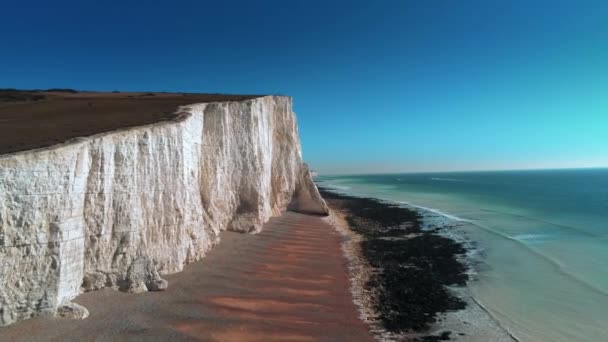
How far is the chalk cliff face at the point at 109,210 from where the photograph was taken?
27.7ft

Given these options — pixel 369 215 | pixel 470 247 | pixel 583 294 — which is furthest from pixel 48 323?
pixel 369 215

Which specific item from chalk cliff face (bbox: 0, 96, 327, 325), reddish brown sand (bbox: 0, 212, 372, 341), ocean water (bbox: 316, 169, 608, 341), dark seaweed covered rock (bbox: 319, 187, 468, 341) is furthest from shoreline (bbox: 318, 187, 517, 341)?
chalk cliff face (bbox: 0, 96, 327, 325)

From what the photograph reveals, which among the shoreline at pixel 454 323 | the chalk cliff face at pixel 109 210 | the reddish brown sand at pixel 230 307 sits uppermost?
the chalk cliff face at pixel 109 210

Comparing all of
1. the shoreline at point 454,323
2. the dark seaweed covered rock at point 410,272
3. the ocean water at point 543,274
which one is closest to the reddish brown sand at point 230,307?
the shoreline at point 454,323

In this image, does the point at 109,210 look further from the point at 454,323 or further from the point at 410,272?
the point at 410,272

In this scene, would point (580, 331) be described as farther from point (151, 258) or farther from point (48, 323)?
point (48, 323)

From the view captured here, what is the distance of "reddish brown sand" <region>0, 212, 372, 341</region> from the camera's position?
30.1ft

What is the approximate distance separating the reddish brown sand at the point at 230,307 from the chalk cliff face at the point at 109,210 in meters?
0.57

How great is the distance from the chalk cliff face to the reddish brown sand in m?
0.57

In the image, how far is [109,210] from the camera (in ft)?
35.0

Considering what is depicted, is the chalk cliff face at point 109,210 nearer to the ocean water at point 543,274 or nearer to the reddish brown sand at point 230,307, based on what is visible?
the reddish brown sand at point 230,307

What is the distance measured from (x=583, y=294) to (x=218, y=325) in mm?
14899

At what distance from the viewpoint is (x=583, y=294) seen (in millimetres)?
15305

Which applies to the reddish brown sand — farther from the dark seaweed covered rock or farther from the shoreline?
the dark seaweed covered rock
